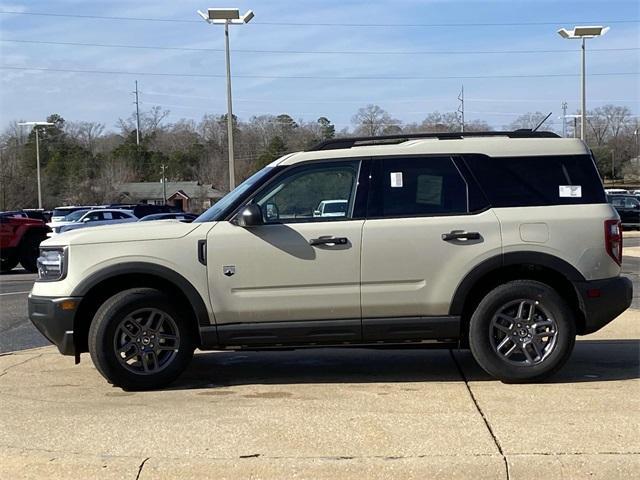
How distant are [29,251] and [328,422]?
A: 1754 centimetres

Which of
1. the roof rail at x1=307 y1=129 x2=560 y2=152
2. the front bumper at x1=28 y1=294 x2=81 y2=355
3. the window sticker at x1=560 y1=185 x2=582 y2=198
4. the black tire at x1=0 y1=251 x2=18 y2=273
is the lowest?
the black tire at x1=0 y1=251 x2=18 y2=273

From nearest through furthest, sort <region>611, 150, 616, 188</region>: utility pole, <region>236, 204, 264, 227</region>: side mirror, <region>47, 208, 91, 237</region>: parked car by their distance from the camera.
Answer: <region>236, 204, 264, 227</region>: side mirror
<region>47, 208, 91, 237</region>: parked car
<region>611, 150, 616, 188</region>: utility pole

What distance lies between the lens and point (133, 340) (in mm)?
6188

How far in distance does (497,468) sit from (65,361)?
479 cm

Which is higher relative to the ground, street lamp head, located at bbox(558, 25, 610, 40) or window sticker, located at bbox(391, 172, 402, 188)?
street lamp head, located at bbox(558, 25, 610, 40)

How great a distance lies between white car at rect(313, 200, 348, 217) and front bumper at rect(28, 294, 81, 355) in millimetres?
2018

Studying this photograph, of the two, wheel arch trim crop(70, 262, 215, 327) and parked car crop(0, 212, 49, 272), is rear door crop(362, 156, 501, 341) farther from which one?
parked car crop(0, 212, 49, 272)

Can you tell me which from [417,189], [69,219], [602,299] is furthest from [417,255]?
[69,219]

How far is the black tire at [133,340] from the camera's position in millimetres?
6094

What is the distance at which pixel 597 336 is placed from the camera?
8.55 metres

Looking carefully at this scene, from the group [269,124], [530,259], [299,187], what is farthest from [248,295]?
[269,124]

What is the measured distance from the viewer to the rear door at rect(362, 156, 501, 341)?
6.15m

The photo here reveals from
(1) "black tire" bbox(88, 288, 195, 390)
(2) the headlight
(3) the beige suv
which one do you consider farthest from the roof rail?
(2) the headlight

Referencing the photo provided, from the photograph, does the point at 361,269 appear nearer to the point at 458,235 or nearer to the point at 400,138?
the point at 458,235
